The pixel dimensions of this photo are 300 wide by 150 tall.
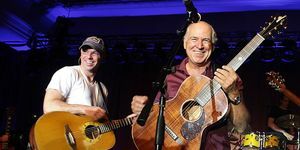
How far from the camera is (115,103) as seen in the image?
10.4 m

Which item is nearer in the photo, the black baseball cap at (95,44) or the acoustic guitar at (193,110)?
the acoustic guitar at (193,110)

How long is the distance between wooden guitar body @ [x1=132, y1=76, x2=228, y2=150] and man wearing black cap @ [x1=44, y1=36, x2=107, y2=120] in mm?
957

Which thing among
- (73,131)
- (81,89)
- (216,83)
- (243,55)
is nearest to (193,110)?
(216,83)

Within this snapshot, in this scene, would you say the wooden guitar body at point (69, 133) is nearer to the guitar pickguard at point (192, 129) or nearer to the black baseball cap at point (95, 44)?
the black baseball cap at point (95, 44)

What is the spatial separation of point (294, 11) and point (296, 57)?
4.89ft

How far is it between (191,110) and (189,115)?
44 millimetres

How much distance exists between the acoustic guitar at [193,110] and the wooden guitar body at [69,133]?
0.84 meters

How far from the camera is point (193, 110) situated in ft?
12.0

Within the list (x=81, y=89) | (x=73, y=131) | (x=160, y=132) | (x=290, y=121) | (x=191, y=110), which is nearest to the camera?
(x=160, y=132)

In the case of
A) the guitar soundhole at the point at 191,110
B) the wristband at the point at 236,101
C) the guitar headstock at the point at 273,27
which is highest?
the guitar headstock at the point at 273,27

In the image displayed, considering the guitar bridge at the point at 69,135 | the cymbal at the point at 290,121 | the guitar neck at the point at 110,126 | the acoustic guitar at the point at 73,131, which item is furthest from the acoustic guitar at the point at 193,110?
the cymbal at the point at 290,121

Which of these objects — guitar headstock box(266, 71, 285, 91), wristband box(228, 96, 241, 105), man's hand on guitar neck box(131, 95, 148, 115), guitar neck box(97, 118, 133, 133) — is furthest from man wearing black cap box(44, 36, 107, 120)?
guitar headstock box(266, 71, 285, 91)

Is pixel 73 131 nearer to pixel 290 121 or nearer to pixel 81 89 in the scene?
pixel 81 89

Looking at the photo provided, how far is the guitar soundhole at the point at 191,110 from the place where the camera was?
3.62 meters
